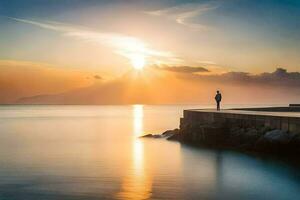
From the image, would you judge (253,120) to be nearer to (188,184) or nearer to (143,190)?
(188,184)

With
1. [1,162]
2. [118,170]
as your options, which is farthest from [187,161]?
[1,162]

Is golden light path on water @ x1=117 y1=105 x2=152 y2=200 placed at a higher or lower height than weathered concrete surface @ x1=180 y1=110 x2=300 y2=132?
lower

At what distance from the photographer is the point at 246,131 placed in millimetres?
24703

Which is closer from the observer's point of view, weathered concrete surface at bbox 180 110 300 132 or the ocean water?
the ocean water

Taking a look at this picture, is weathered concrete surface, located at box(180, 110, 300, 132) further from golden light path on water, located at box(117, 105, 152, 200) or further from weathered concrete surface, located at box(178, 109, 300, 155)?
golden light path on water, located at box(117, 105, 152, 200)

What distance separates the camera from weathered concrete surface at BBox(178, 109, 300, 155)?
20.7 meters

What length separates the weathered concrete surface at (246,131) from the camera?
815 inches

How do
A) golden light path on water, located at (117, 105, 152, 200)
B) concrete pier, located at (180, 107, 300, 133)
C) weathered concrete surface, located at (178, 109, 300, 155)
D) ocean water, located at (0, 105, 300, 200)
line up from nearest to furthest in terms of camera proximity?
1. golden light path on water, located at (117, 105, 152, 200)
2. ocean water, located at (0, 105, 300, 200)
3. weathered concrete surface, located at (178, 109, 300, 155)
4. concrete pier, located at (180, 107, 300, 133)

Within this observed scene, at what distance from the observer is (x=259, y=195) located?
554 inches

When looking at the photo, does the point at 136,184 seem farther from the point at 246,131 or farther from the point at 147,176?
the point at 246,131

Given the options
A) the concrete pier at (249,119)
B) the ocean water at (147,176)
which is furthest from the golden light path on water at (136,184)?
the concrete pier at (249,119)

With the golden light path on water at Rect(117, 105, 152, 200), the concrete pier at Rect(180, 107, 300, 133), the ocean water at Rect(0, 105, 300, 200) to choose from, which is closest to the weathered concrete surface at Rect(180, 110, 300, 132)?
the concrete pier at Rect(180, 107, 300, 133)

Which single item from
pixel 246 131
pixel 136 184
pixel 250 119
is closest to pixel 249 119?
pixel 250 119

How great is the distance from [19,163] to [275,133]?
13.2m
